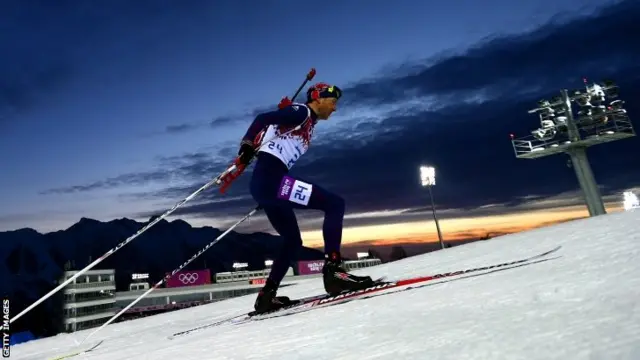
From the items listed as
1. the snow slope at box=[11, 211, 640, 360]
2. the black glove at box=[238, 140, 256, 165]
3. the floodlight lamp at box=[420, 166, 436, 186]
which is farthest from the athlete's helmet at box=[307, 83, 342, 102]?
the floodlight lamp at box=[420, 166, 436, 186]

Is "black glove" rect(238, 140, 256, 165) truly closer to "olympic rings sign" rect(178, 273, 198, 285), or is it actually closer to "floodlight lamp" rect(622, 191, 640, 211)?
"floodlight lamp" rect(622, 191, 640, 211)

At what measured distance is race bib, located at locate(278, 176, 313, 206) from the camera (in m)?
4.28

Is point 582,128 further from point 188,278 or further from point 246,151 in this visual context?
point 188,278

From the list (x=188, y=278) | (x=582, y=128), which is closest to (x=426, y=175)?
(x=582, y=128)

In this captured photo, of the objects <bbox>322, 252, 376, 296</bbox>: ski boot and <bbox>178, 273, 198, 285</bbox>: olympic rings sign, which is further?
<bbox>178, 273, 198, 285</bbox>: olympic rings sign

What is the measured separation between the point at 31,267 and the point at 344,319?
9195 inches

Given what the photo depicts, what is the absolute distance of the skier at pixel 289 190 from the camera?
14.1 feet

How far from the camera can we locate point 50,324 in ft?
318

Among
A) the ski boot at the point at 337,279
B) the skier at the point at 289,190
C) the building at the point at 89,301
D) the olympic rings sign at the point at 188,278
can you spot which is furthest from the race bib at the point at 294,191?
the olympic rings sign at the point at 188,278

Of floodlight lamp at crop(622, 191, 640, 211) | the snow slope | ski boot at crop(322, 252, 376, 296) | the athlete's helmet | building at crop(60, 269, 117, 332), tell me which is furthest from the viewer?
building at crop(60, 269, 117, 332)

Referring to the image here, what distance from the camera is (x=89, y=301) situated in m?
75.3

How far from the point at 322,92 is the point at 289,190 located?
1209mm

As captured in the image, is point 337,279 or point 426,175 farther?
point 426,175

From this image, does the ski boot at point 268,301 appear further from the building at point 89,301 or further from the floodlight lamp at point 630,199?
the building at point 89,301
